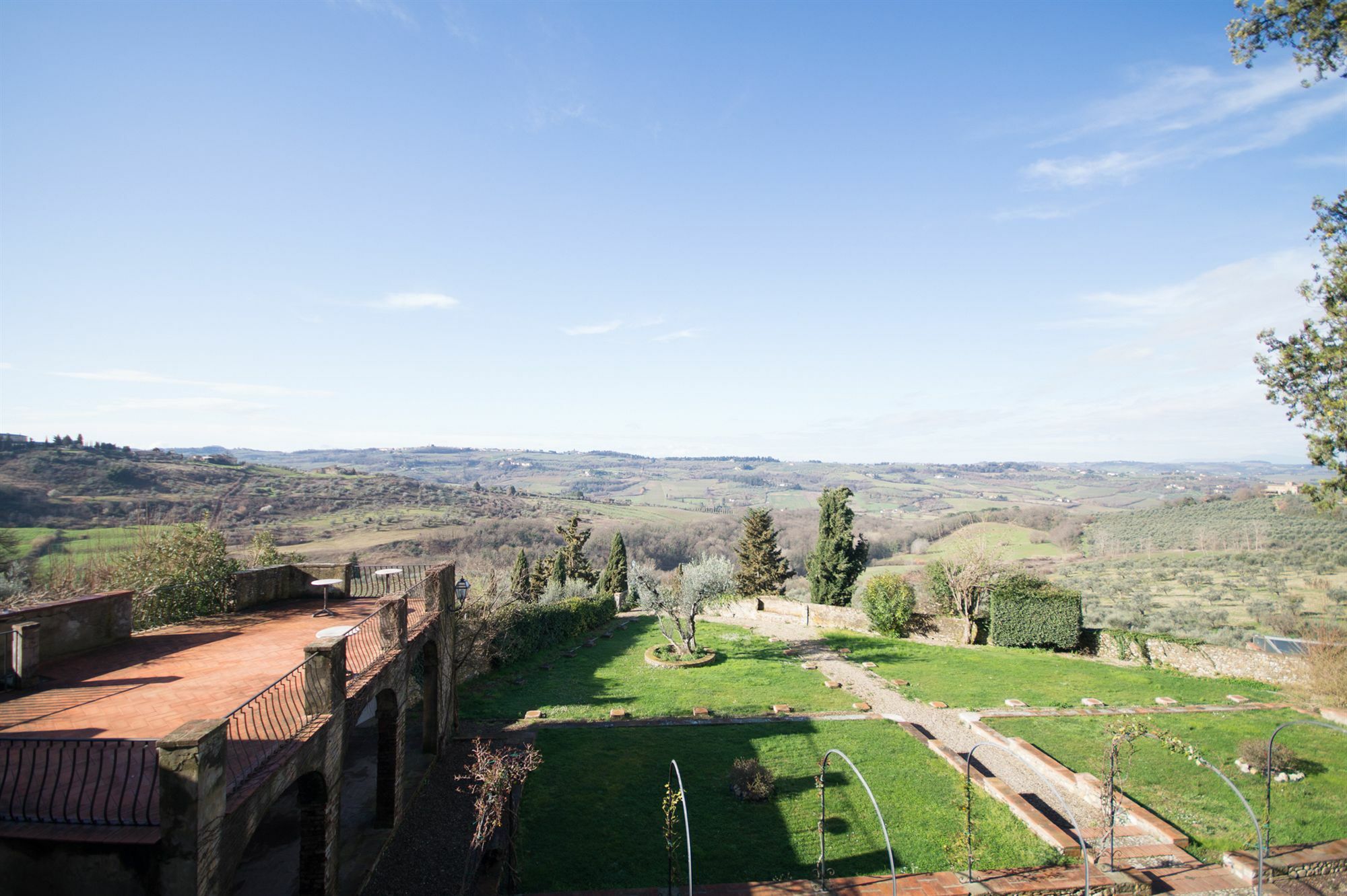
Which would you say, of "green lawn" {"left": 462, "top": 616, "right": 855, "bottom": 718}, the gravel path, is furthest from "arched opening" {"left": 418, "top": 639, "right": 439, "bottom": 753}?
the gravel path

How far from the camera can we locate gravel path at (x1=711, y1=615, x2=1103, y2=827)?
12.2m

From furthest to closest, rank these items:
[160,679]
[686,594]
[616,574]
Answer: [616,574] → [686,594] → [160,679]

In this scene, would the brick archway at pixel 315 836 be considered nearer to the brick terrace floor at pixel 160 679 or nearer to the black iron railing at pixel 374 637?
the brick terrace floor at pixel 160 679

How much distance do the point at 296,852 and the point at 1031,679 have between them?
72.2ft

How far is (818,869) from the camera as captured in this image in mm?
9195

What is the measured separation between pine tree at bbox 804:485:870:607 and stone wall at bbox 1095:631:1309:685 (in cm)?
1385

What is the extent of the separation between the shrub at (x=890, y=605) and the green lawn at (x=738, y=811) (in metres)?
13.6

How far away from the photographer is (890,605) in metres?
28.5

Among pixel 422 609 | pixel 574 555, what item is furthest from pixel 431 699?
pixel 574 555

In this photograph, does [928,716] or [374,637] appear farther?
[928,716]

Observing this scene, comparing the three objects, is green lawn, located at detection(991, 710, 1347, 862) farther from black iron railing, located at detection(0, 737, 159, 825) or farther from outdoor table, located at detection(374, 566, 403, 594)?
outdoor table, located at detection(374, 566, 403, 594)

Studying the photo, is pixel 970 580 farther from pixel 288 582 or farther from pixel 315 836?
A: pixel 288 582

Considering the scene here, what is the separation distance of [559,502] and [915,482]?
114506 millimetres

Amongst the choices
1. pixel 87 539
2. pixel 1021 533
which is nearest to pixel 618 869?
pixel 87 539
